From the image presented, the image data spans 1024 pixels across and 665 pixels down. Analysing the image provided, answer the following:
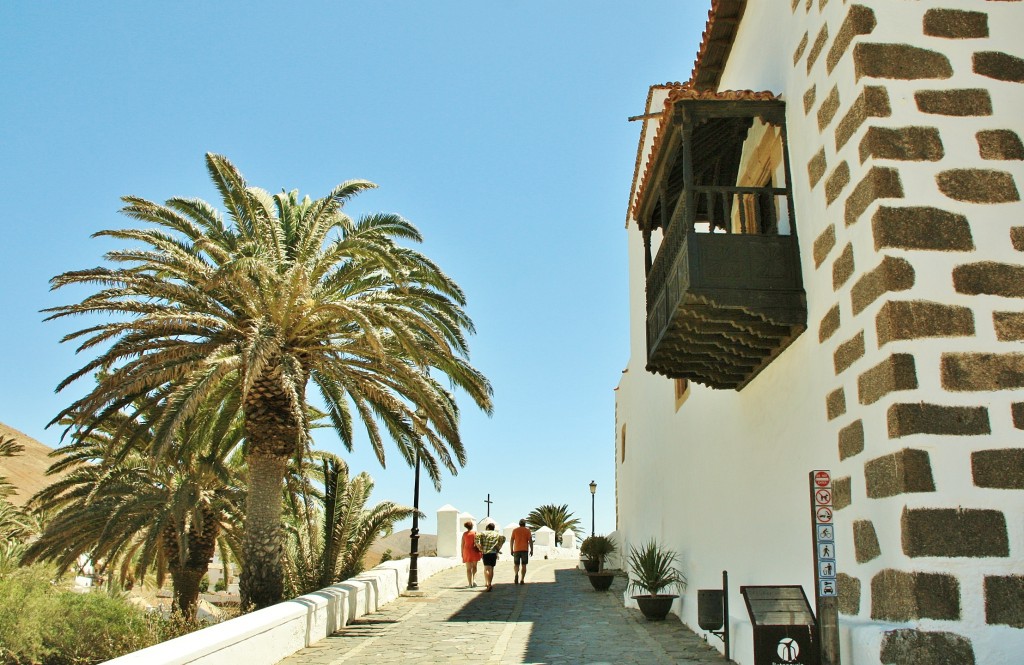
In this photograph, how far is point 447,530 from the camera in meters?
22.7

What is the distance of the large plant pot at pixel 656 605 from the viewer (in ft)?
36.1

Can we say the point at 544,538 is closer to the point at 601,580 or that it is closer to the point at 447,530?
the point at 447,530

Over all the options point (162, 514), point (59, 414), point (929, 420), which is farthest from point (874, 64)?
point (162, 514)

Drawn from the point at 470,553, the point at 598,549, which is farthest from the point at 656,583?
the point at 598,549

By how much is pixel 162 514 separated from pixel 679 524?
8095mm

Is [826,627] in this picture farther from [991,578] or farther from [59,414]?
[59,414]

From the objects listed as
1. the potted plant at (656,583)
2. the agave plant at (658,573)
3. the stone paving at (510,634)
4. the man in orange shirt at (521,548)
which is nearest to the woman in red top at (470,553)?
the man in orange shirt at (521,548)

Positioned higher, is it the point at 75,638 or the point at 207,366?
the point at 207,366

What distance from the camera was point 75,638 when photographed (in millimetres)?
11000

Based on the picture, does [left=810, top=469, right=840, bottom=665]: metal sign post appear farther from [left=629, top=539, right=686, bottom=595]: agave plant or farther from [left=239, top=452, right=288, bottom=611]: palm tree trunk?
[left=239, top=452, right=288, bottom=611]: palm tree trunk

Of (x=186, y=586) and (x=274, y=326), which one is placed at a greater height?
(x=274, y=326)

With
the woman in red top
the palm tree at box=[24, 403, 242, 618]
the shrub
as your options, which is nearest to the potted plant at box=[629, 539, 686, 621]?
the woman in red top

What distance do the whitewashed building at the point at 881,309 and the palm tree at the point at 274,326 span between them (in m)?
4.52

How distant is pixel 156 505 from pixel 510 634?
739 cm
